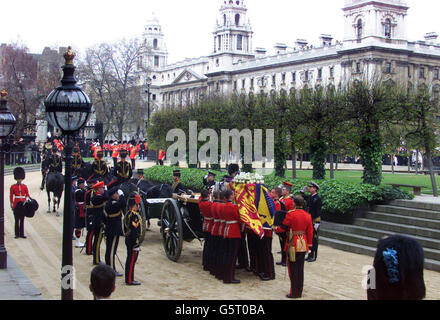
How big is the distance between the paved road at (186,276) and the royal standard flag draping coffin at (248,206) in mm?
1079

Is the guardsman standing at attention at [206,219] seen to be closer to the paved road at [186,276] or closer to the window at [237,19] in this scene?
the paved road at [186,276]

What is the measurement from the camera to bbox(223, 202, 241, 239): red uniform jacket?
11094mm

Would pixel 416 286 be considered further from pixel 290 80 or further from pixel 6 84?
pixel 290 80

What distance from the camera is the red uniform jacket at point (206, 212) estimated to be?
11711 millimetres

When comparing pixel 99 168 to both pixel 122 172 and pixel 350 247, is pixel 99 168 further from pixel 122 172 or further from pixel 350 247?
pixel 350 247

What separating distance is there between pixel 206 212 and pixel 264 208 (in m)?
1.18

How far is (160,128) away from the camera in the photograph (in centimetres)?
3850

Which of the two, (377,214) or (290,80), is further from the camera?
(290,80)

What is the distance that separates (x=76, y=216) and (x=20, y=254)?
1.96 metres

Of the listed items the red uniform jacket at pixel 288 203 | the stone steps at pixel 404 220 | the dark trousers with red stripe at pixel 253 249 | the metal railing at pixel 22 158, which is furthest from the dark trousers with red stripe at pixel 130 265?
the metal railing at pixel 22 158

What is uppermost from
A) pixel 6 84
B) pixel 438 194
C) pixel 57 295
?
pixel 6 84

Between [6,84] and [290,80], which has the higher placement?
[290,80]

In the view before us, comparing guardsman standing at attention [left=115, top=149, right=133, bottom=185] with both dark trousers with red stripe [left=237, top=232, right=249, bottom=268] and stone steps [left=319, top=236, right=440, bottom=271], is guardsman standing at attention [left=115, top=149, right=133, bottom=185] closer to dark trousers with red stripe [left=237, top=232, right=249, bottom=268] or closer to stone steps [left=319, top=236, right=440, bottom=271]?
dark trousers with red stripe [left=237, top=232, right=249, bottom=268]

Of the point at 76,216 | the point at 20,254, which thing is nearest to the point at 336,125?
the point at 76,216
